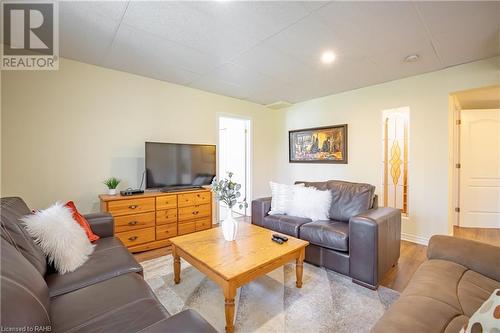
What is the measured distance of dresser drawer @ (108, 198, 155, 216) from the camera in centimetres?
257

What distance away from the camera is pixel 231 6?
5.72 feet

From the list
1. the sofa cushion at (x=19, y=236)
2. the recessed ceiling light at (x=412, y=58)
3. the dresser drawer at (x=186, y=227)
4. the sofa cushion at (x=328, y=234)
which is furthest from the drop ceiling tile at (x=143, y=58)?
the recessed ceiling light at (x=412, y=58)

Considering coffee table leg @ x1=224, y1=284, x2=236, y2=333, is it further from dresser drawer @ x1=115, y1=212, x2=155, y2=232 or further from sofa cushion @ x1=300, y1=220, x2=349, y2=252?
dresser drawer @ x1=115, y1=212, x2=155, y2=232

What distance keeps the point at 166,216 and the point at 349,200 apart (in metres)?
2.38

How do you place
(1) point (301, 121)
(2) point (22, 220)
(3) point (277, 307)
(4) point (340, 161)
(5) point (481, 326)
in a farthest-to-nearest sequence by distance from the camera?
(1) point (301, 121)
(4) point (340, 161)
(3) point (277, 307)
(2) point (22, 220)
(5) point (481, 326)

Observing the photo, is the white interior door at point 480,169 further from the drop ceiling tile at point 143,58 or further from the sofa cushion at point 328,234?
the drop ceiling tile at point 143,58

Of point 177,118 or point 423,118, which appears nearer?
point 423,118

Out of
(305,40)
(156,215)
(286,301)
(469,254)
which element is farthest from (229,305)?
(305,40)

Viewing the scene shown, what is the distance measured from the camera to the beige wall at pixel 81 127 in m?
2.39

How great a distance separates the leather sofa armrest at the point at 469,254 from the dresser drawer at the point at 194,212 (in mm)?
2669

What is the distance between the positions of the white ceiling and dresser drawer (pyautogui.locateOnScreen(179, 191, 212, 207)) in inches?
68.5

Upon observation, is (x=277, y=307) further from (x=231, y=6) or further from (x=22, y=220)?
(x=231, y=6)

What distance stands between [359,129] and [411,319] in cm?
329

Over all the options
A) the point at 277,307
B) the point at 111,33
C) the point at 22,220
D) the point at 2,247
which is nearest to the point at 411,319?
the point at 277,307
